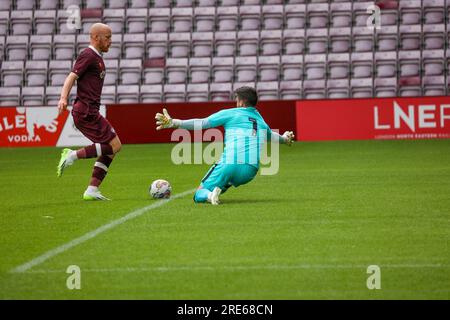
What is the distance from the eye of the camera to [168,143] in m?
24.3

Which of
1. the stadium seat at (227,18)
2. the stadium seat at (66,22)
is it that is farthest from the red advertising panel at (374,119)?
the stadium seat at (66,22)

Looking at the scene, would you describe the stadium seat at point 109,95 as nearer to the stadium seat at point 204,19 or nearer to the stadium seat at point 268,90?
the stadium seat at point 204,19

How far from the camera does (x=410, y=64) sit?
25953 mm

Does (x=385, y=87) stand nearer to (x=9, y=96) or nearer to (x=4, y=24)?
(x=9, y=96)

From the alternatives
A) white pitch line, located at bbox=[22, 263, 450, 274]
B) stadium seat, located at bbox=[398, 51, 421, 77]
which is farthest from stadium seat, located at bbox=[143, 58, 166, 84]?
white pitch line, located at bbox=[22, 263, 450, 274]

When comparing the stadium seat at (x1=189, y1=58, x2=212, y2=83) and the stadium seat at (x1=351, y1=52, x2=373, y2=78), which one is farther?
the stadium seat at (x1=189, y1=58, x2=212, y2=83)

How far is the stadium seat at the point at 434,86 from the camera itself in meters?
25.2

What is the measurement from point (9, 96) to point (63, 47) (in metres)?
2.20

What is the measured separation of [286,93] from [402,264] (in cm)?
1928

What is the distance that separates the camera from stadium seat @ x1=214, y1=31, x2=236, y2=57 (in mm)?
26875

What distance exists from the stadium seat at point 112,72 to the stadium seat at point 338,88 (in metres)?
5.88

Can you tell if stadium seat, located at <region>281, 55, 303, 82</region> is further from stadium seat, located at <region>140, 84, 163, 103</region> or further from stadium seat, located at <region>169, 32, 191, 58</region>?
stadium seat, located at <region>140, 84, 163, 103</region>

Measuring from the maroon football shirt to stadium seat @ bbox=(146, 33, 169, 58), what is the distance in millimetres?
16197

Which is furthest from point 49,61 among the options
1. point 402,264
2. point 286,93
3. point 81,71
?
point 402,264
